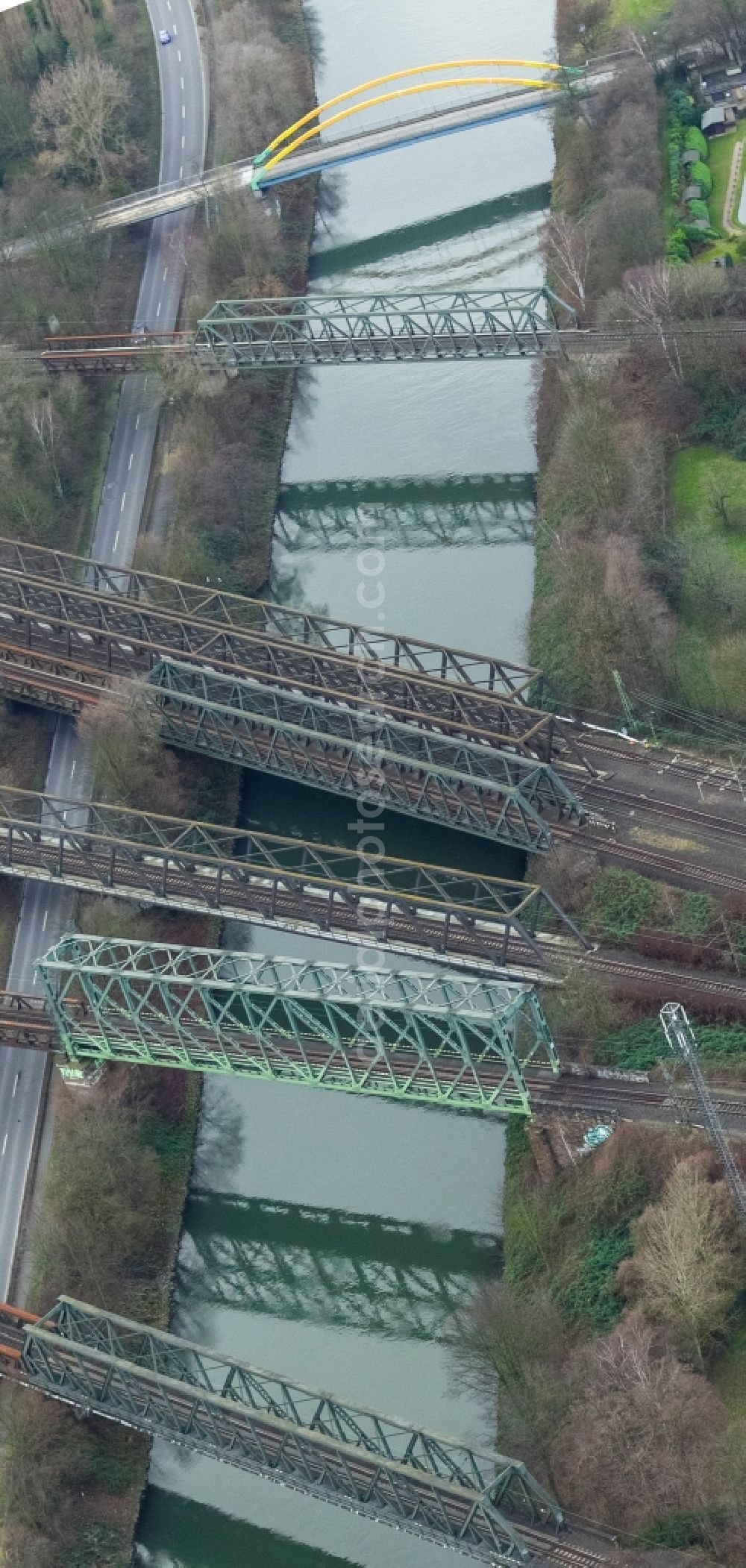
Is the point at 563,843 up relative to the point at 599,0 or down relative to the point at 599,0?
down

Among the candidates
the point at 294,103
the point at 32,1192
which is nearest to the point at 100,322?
the point at 294,103

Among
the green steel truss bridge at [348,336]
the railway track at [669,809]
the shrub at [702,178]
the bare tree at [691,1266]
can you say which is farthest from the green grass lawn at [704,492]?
the bare tree at [691,1266]

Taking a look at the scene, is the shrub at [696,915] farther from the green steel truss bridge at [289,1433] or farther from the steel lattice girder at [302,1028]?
the green steel truss bridge at [289,1433]

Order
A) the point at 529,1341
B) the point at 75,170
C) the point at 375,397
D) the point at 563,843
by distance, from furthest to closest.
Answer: the point at 75,170 → the point at 375,397 → the point at 563,843 → the point at 529,1341

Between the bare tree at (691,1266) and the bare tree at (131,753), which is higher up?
the bare tree at (131,753)

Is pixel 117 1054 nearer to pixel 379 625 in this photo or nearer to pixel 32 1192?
pixel 32 1192
